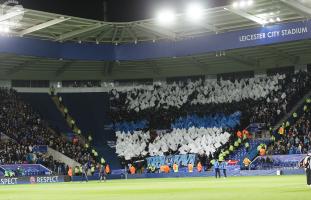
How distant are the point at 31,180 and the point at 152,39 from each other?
18.1 meters

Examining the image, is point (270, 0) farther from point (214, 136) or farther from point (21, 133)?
point (21, 133)

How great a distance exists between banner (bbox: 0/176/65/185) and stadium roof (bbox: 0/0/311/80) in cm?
1222

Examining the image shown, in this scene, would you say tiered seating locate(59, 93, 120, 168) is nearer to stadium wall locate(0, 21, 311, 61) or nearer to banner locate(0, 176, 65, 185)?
banner locate(0, 176, 65, 185)

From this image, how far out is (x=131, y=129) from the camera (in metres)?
63.9

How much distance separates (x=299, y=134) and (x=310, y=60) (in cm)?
1139

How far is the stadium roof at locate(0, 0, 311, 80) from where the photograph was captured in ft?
154

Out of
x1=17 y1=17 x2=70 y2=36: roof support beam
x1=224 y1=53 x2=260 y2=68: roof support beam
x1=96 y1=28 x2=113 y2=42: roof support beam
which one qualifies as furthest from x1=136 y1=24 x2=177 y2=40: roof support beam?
x1=17 y1=17 x2=70 y2=36: roof support beam

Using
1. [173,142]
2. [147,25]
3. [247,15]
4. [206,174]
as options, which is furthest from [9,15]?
[206,174]

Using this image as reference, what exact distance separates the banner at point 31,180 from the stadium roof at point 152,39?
1222cm

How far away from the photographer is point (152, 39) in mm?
57500

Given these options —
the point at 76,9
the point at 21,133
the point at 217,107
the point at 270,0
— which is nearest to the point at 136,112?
the point at 217,107

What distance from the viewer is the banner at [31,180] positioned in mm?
51719

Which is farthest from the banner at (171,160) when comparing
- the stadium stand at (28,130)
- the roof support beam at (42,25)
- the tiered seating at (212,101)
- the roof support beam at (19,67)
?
the roof support beam at (42,25)

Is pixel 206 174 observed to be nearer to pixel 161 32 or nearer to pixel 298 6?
pixel 161 32
